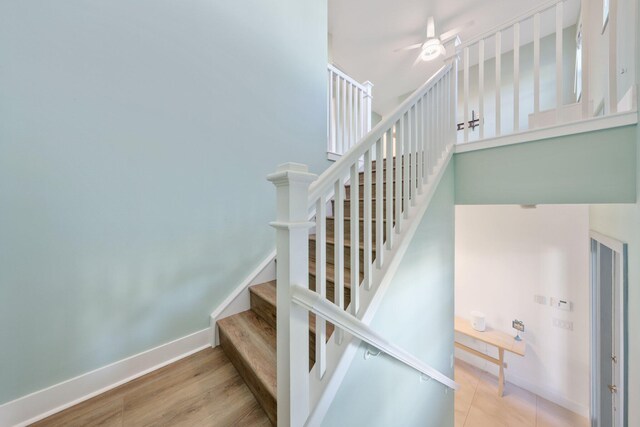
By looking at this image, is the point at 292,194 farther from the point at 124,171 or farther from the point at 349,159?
the point at 124,171

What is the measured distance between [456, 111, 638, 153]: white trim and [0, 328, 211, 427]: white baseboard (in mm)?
2437

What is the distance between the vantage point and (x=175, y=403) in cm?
120

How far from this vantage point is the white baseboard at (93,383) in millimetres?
1100

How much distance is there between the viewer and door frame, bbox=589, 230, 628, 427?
5.02 ft

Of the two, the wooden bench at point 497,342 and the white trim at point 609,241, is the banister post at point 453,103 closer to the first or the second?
the white trim at point 609,241

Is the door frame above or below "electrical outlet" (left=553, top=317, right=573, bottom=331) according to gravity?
above

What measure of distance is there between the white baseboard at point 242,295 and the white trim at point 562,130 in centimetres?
186

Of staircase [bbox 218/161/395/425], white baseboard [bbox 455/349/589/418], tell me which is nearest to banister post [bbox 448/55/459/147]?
staircase [bbox 218/161/395/425]

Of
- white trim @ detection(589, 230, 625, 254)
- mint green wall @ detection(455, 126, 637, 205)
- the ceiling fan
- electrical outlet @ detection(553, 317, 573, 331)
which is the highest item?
the ceiling fan

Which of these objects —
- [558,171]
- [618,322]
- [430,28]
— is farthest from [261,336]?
[430,28]

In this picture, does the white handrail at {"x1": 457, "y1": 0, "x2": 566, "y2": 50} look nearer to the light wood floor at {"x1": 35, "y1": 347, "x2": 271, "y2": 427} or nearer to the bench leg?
the light wood floor at {"x1": 35, "y1": 347, "x2": 271, "y2": 427}

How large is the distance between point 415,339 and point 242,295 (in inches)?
48.6

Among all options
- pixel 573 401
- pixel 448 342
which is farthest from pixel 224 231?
pixel 573 401

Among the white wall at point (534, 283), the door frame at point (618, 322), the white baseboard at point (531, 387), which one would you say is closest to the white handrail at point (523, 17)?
the door frame at point (618, 322)
